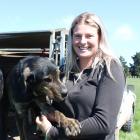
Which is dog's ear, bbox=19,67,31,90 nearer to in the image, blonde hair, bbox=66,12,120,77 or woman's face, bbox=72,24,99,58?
blonde hair, bbox=66,12,120,77

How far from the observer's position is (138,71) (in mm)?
95500

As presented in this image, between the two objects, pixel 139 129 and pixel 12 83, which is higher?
pixel 12 83

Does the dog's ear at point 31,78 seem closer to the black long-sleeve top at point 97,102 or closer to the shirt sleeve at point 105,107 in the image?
the black long-sleeve top at point 97,102

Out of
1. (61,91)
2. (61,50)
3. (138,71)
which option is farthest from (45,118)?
(138,71)

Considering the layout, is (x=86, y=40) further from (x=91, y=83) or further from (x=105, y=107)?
(x=105, y=107)

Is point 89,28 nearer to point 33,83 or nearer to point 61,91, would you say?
point 61,91

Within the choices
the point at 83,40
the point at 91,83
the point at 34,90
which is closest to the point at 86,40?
the point at 83,40

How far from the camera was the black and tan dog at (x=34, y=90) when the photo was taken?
3.73 m

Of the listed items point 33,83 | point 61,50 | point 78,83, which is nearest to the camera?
point 78,83

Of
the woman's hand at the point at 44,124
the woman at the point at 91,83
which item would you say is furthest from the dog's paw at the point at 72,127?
the woman's hand at the point at 44,124

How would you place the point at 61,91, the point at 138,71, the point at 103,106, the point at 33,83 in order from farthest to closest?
the point at 138,71
the point at 33,83
the point at 61,91
the point at 103,106

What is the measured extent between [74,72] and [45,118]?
1.42ft

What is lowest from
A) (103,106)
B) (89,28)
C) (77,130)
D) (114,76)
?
(77,130)

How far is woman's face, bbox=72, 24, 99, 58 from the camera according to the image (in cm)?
342
